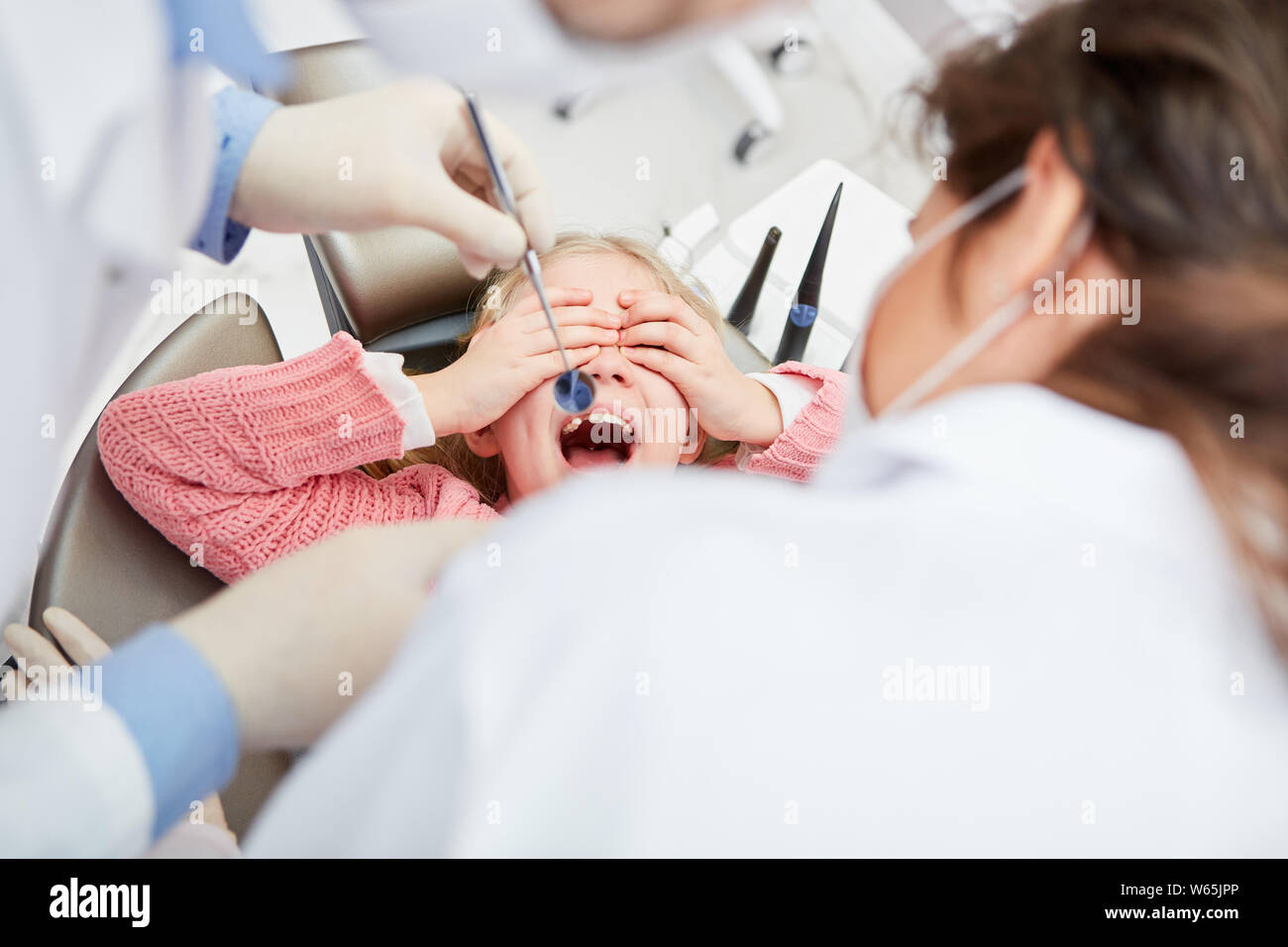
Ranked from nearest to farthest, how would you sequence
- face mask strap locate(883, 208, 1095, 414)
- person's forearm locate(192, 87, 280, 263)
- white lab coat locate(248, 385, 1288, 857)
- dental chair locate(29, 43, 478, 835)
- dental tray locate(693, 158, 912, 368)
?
white lab coat locate(248, 385, 1288, 857) → face mask strap locate(883, 208, 1095, 414) → person's forearm locate(192, 87, 280, 263) → dental chair locate(29, 43, 478, 835) → dental tray locate(693, 158, 912, 368)

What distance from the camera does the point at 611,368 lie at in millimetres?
1089

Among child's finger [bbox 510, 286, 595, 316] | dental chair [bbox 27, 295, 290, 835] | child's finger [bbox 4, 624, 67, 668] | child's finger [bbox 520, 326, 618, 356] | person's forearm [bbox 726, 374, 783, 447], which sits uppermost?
A: child's finger [bbox 510, 286, 595, 316]

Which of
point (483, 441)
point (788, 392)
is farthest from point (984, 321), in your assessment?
point (483, 441)

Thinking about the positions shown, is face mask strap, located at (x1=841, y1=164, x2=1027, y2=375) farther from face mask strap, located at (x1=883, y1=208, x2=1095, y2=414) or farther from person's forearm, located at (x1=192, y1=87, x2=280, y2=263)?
person's forearm, located at (x1=192, y1=87, x2=280, y2=263)

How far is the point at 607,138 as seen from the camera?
185cm

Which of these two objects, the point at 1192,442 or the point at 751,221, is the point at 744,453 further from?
the point at 1192,442

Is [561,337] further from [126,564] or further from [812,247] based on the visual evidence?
[812,247]

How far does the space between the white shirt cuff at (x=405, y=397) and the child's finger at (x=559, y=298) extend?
0.54 ft

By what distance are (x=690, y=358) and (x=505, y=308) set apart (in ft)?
0.90

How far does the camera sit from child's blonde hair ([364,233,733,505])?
122 centimetres

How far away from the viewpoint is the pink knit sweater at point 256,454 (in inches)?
36.7

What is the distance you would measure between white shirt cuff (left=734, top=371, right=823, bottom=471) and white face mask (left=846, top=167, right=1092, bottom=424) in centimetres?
54

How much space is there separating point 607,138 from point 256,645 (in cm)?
150

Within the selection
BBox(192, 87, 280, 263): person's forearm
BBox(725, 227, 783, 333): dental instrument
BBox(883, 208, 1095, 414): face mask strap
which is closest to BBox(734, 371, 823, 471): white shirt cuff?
BBox(725, 227, 783, 333): dental instrument
